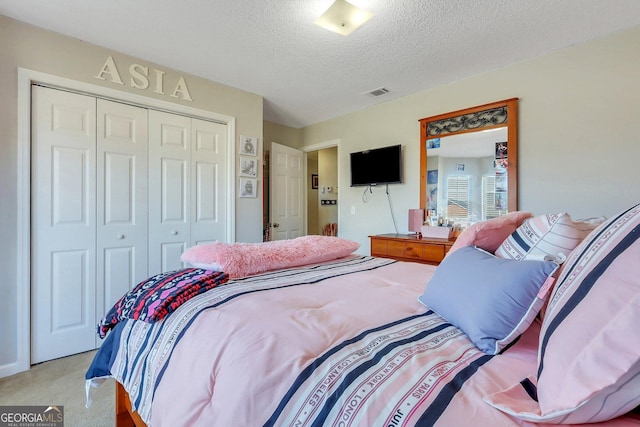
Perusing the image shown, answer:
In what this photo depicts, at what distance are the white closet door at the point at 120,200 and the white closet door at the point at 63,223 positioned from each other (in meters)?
0.06

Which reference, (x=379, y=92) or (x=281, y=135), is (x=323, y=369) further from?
(x=281, y=135)

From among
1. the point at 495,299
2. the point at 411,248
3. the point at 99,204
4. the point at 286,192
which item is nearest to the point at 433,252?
the point at 411,248

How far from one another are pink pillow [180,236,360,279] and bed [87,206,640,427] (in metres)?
0.28

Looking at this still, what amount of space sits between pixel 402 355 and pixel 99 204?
2654 mm

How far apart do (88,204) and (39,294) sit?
728mm

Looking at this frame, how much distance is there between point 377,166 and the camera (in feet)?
11.5

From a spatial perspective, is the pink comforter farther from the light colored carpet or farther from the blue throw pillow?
the light colored carpet

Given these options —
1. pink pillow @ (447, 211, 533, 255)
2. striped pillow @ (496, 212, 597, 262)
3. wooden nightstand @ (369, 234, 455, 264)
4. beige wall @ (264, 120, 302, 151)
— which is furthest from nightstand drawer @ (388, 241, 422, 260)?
beige wall @ (264, 120, 302, 151)

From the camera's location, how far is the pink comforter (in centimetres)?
55

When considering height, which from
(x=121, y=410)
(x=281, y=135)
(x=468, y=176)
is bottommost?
(x=121, y=410)

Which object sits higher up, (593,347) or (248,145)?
(248,145)

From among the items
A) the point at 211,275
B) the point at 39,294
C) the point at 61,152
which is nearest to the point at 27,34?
the point at 61,152

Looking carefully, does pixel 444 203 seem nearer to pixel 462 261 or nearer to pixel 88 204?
pixel 462 261

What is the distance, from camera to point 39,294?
212cm
